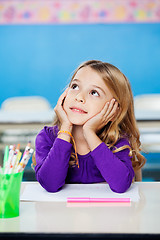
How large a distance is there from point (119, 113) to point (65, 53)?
14.7 ft

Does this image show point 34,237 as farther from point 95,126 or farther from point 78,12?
point 78,12

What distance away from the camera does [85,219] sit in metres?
0.89

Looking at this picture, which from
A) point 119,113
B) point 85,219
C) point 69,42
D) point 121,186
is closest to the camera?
point 85,219

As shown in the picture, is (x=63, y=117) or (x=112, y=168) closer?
(x=112, y=168)

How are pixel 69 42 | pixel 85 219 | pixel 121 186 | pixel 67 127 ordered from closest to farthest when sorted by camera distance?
pixel 85 219 < pixel 121 186 < pixel 67 127 < pixel 69 42

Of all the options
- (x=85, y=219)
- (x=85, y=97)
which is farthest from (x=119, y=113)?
(x=85, y=219)

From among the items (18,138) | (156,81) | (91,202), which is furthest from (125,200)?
(156,81)

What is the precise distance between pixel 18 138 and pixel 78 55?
9.73 ft

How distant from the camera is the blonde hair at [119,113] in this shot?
131 cm

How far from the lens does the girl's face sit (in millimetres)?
1259

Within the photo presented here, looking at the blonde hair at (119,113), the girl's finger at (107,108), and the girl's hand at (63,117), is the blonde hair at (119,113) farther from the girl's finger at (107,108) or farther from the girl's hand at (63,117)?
the girl's hand at (63,117)

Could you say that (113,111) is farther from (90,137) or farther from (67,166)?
(67,166)

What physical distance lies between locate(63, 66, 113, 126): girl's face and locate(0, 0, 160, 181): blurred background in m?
4.30

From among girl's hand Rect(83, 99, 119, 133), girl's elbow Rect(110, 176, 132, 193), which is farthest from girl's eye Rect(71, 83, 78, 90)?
girl's elbow Rect(110, 176, 132, 193)
